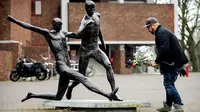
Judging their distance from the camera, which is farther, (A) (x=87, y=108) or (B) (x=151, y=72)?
Result: (B) (x=151, y=72)

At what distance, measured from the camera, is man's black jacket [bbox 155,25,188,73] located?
274 inches

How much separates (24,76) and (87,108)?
14.4 meters

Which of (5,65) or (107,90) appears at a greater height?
(5,65)

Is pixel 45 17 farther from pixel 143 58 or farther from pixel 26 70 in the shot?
pixel 143 58

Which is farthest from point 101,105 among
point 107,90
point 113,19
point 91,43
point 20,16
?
point 113,19

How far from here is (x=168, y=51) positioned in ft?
23.0

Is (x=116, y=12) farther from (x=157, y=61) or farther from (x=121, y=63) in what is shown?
(x=157, y=61)

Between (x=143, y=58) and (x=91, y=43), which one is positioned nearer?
(x=91, y=43)

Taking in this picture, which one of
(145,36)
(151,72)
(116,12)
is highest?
(116,12)

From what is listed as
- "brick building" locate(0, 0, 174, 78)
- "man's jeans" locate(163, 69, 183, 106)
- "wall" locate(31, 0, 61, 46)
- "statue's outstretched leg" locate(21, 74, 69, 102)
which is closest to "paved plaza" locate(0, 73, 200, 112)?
"statue's outstretched leg" locate(21, 74, 69, 102)

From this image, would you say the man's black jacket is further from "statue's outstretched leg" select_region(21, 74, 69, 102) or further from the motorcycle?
the motorcycle

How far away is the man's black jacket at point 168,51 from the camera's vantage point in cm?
696

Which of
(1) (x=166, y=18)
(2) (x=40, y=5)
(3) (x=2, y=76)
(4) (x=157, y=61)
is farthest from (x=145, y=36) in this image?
(4) (x=157, y=61)

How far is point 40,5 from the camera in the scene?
3669cm
